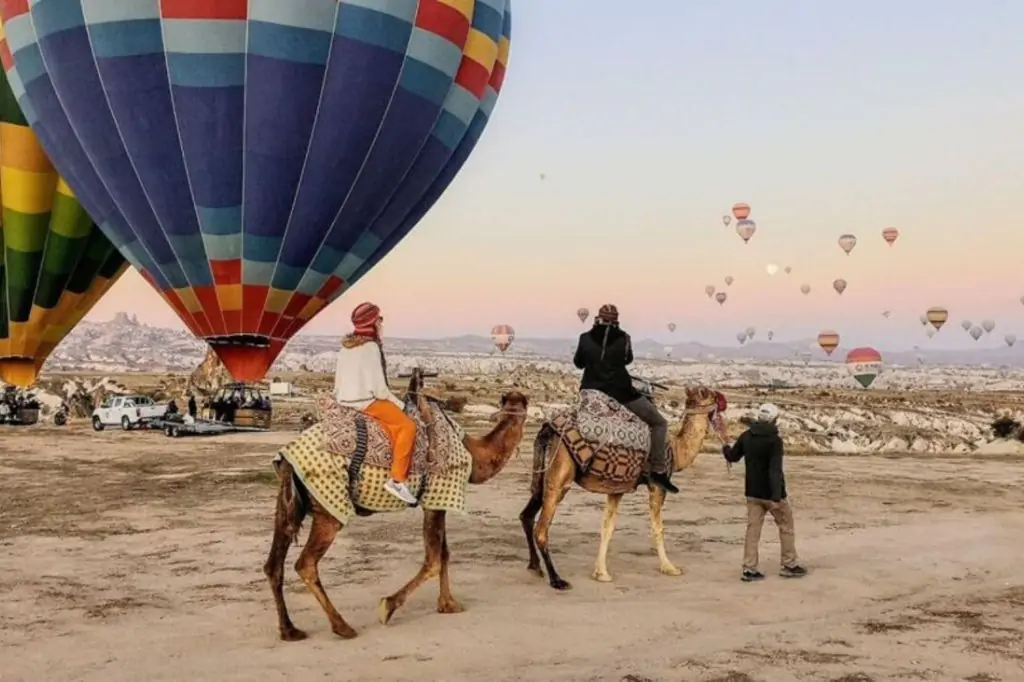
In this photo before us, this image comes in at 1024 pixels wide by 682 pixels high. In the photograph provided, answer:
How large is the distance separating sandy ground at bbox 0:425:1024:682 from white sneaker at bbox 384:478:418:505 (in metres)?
1.21

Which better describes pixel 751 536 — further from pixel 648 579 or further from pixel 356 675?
pixel 356 675

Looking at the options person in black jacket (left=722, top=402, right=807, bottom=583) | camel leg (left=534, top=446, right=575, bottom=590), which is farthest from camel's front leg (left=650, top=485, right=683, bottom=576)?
camel leg (left=534, top=446, right=575, bottom=590)

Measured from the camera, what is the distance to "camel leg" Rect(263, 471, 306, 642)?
8195 mm

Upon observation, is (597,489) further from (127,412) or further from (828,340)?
(828,340)

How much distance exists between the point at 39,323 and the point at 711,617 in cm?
1751

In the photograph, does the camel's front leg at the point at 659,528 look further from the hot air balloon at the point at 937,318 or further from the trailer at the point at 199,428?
the hot air balloon at the point at 937,318

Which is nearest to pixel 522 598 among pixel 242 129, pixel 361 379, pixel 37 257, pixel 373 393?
pixel 373 393

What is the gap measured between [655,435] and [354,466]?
12.7ft

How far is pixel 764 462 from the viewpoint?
10516 millimetres

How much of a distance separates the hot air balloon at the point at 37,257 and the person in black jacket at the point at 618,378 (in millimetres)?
12546

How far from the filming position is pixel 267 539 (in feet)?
42.4

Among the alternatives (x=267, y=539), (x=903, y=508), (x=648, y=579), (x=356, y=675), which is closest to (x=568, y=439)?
(x=648, y=579)

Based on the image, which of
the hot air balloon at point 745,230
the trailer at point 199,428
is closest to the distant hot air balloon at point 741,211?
the hot air balloon at point 745,230

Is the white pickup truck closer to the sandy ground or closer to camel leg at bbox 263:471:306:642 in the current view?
the sandy ground
